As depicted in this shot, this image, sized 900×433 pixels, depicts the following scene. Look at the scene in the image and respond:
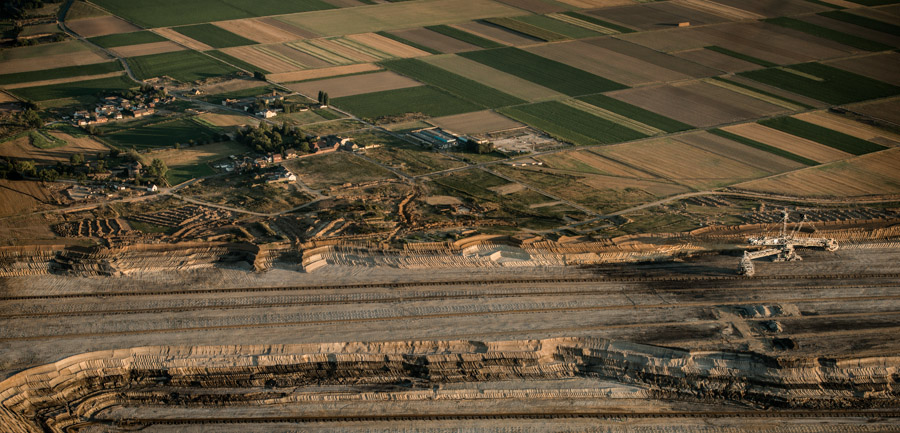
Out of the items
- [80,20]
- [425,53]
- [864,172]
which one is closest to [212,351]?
[864,172]

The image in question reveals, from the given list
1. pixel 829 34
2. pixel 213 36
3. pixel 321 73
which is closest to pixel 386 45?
pixel 321 73

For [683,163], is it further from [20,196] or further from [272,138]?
[20,196]

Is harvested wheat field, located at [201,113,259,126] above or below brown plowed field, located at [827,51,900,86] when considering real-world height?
below

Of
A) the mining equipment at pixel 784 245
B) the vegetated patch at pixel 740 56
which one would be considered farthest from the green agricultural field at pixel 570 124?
the vegetated patch at pixel 740 56

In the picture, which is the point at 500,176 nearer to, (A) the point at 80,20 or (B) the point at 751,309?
(B) the point at 751,309

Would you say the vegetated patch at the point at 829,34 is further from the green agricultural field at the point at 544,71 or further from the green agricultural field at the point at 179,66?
the green agricultural field at the point at 179,66

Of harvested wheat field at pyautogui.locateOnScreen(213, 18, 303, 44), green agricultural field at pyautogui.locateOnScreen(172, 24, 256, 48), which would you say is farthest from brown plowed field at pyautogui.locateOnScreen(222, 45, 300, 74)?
harvested wheat field at pyautogui.locateOnScreen(213, 18, 303, 44)

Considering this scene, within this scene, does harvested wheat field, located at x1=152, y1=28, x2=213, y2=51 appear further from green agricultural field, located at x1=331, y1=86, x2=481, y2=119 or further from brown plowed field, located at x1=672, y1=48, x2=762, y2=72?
brown plowed field, located at x1=672, y1=48, x2=762, y2=72
